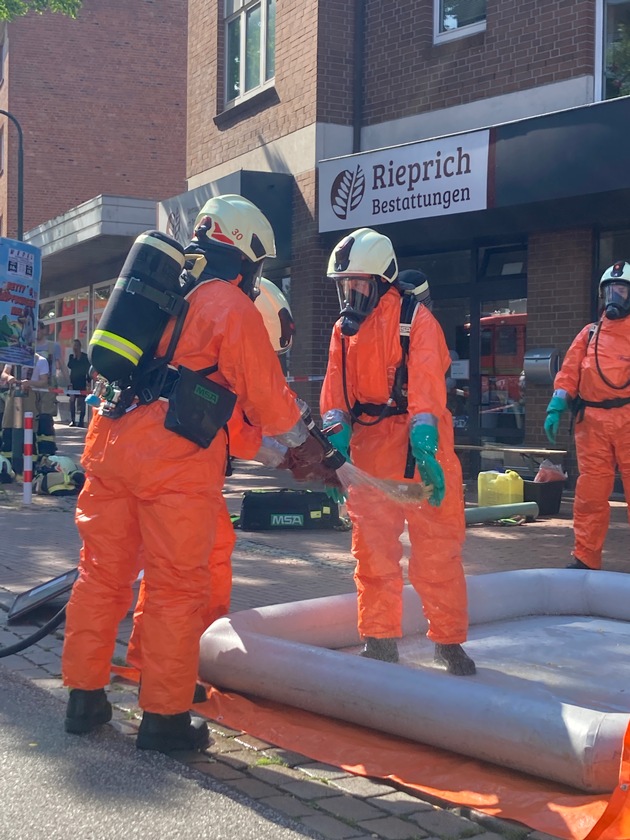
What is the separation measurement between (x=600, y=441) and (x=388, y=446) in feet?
9.74

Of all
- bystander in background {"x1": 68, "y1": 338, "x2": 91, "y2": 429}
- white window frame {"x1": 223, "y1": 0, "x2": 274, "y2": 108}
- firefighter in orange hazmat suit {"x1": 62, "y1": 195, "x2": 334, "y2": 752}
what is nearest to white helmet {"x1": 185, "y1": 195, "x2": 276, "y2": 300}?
firefighter in orange hazmat suit {"x1": 62, "y1": 195, "x2": 334, "y2": 752}

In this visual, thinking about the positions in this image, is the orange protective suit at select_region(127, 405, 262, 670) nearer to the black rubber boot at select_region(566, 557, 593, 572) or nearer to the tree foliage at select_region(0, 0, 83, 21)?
the black rubber boot at select_region(566, 557, 593, 572)

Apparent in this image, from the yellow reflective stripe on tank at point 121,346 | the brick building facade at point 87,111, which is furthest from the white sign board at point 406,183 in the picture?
the brick building facade at point 87,111

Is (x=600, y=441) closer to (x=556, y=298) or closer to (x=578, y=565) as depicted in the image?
(x=578, y=565)

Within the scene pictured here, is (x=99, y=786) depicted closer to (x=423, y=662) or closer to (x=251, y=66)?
(x=423, y=662)

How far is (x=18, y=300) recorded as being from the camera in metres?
12.4

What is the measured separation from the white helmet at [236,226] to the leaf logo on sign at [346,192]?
8372mm

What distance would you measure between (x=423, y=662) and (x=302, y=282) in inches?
365

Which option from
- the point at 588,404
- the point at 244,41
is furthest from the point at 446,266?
the point at 588,404

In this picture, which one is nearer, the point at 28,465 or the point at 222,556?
the point at 222,556

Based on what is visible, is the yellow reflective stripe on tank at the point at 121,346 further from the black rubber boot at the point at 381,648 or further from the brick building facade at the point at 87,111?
the brick building facade at the point at 87,111

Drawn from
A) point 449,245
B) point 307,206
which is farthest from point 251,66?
point 449,245

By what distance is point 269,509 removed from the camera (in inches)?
379

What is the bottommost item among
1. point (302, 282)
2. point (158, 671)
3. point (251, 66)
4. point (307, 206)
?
point (158, 671)
